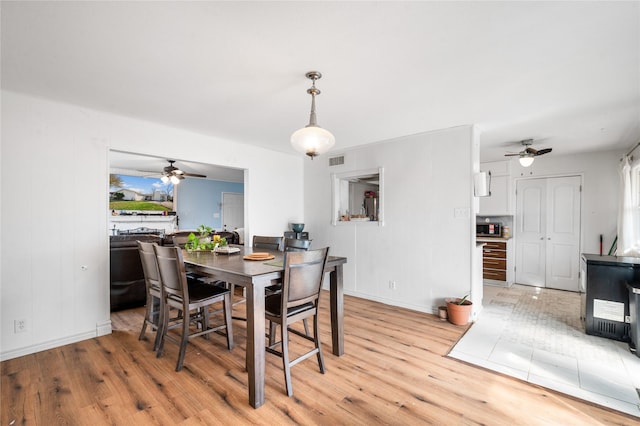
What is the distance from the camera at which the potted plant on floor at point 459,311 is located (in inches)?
131

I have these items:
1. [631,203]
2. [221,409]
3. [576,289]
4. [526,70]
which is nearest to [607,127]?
[631,203]

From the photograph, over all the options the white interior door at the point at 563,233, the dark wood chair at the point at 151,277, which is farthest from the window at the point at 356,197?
the white interior door at the point at 563,233

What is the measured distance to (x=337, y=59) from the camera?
2.04 metres

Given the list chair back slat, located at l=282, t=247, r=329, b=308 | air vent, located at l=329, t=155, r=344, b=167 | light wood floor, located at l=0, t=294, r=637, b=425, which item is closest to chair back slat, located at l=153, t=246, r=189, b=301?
light wood floor, located at l=0, t=294, r=637, b=425

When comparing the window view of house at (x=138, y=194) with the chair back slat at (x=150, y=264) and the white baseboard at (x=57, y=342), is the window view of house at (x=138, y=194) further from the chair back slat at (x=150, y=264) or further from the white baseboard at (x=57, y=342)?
the chair back slat at (x=150, y=264)

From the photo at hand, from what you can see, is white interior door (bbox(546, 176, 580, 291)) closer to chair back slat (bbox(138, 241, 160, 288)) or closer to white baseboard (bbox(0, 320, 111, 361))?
chair back slat (bbox(138, 241, 160, 288))

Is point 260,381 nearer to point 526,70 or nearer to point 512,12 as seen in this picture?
point 512,12

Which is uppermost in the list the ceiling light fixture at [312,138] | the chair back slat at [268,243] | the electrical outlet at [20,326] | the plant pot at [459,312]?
the ceiling light fixture at [312,138]

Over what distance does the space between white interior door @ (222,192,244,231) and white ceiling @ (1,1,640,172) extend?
5.76m

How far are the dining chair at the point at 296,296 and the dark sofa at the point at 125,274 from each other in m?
2.48

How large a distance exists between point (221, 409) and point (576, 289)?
19.0ft

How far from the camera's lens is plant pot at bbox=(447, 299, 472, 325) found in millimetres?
3316

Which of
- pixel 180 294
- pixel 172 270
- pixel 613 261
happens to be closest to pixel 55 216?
pixel 172 270

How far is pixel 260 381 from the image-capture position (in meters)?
1.93
